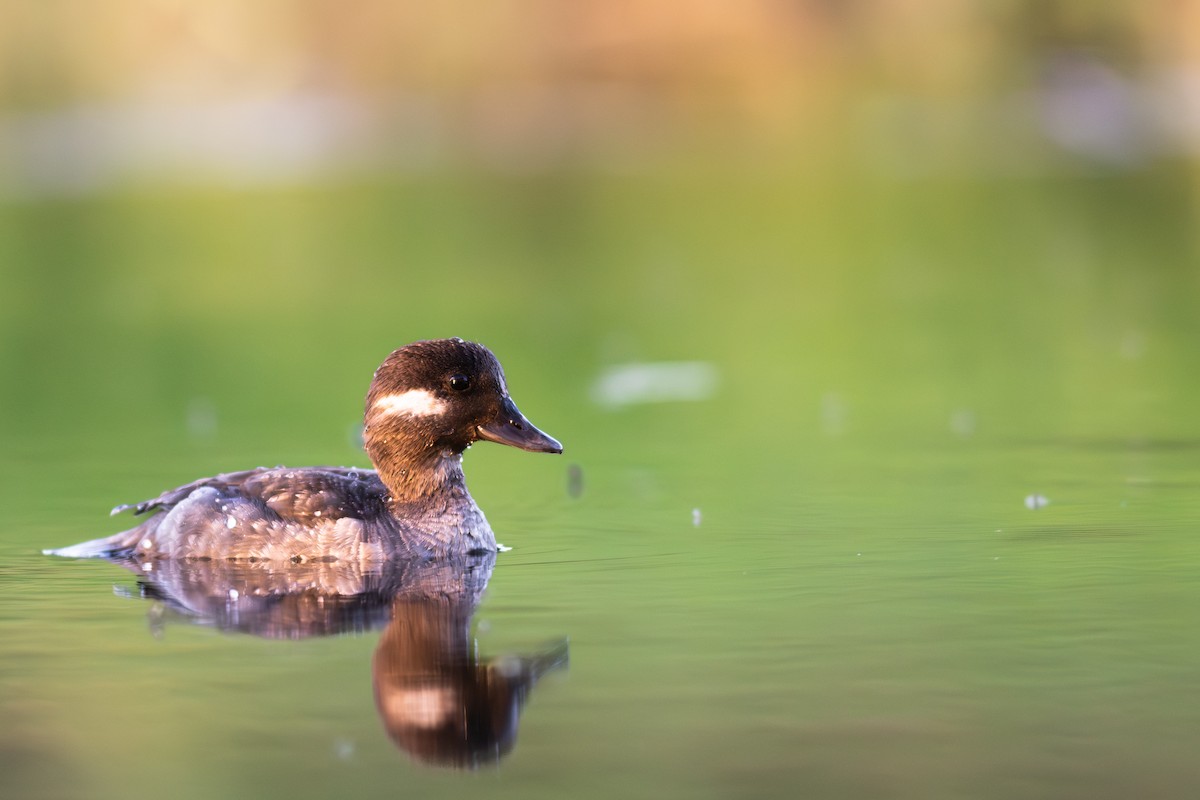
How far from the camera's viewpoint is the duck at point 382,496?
8242 millimetres

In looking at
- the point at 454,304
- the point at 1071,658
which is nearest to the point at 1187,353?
the point at 454,304

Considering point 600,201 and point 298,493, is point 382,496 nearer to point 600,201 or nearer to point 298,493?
point 298,493

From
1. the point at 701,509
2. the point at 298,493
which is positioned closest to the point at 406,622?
the point at 298,493

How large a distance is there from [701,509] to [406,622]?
Answer: 2368 millimetres

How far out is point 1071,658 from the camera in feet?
20.6

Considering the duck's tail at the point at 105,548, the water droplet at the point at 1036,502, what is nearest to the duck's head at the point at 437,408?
the duck's tail at the point at 105,548

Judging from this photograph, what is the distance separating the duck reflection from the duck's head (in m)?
0.57

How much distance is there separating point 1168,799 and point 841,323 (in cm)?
1173

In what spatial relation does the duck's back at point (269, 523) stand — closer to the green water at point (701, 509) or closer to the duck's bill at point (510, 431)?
the green water at point (701, 509)

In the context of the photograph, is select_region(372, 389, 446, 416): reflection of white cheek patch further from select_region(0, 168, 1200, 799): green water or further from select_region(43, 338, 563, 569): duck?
Answer: select_region(0, 168, 1200, 799): green water

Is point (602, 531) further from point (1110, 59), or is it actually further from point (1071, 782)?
point (1110, 59)

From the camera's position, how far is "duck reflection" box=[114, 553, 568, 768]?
5.75 meters

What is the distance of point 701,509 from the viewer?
9.19 m

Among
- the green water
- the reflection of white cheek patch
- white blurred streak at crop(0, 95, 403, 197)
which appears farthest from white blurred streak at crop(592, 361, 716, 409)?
white blurred streak at crop(0, 95, 403, 197)
